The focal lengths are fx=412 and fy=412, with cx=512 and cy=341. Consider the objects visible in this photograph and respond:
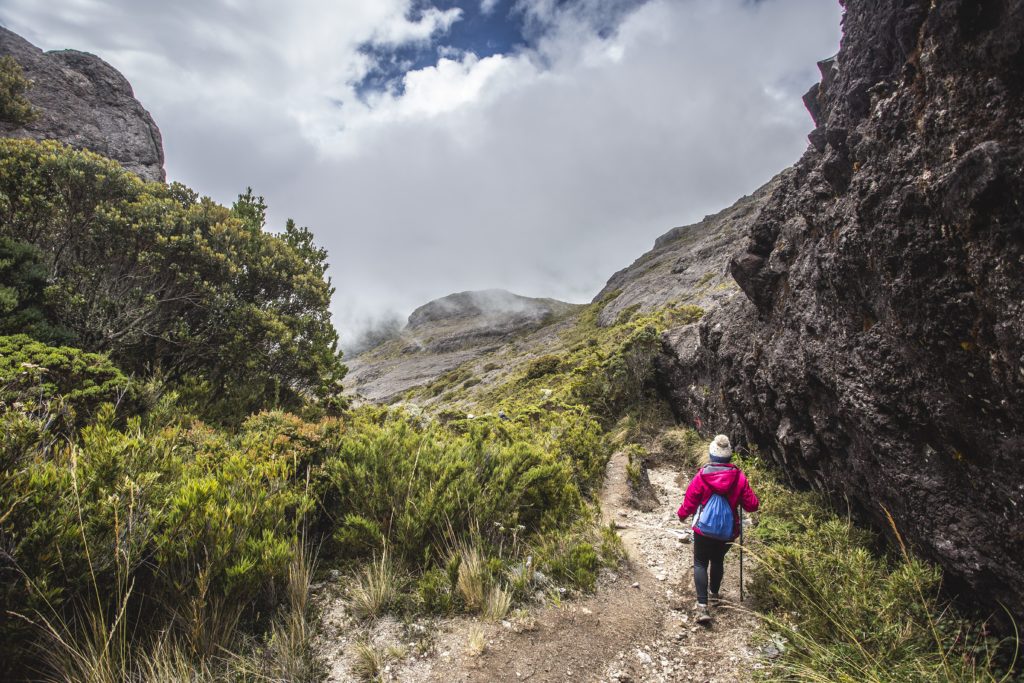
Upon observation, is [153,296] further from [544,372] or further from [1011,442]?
[544,372]

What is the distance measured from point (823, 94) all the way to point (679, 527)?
23.2ft

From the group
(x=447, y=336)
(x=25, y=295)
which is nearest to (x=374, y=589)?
(x=25, y=295)

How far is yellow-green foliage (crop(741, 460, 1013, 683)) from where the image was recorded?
2.78 meters

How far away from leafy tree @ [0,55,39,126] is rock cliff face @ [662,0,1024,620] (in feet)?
69.0

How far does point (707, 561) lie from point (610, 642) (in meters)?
1.42

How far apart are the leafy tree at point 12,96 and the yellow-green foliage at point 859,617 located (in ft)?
71.1

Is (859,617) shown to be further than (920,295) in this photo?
No

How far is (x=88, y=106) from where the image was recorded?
18.5 metres

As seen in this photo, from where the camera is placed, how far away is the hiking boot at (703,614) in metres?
4.03

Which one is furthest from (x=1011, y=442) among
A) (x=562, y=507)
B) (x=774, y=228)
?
(x=774, y=228)

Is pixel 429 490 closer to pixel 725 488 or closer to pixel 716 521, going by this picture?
pixel 716 521

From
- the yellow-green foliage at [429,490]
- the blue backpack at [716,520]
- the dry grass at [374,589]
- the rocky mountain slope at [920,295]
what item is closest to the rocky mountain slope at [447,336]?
the yellow-green foliage at [429,490]

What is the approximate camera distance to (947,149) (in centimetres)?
300

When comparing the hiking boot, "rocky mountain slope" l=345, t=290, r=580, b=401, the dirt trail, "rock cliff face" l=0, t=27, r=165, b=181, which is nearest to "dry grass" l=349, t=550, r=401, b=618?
the dirt trail
